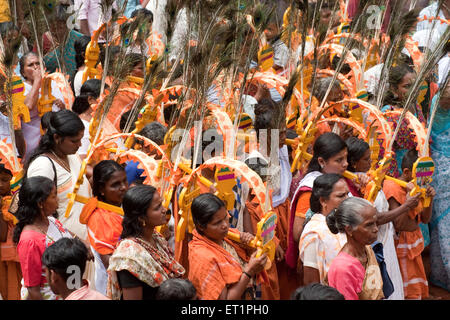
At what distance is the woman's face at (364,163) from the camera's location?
200 inches

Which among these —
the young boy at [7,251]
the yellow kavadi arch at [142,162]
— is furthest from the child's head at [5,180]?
the yellow kavadi arch at [142,162]

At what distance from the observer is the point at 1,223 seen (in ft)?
14.9

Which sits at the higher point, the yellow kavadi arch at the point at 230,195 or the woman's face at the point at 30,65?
the woman's face at the point at 30,65

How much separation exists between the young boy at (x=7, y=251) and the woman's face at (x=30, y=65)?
155cm

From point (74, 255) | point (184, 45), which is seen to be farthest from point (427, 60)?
point (74, 255)

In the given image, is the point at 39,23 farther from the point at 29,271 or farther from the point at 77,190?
the point at 29,271

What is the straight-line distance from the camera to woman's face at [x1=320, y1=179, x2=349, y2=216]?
422 centimetres

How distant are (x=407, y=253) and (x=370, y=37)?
89.1 inches

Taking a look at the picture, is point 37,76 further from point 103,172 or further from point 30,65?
point 103,172

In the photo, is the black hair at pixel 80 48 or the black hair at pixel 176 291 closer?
the black hair at pixel 176 291

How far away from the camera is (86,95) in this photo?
221 inches

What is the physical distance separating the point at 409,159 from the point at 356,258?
2.02 m

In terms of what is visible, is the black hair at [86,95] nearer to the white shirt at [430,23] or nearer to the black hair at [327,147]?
the black hair at [327,147]

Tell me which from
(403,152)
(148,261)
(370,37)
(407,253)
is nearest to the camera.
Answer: (148,261)
